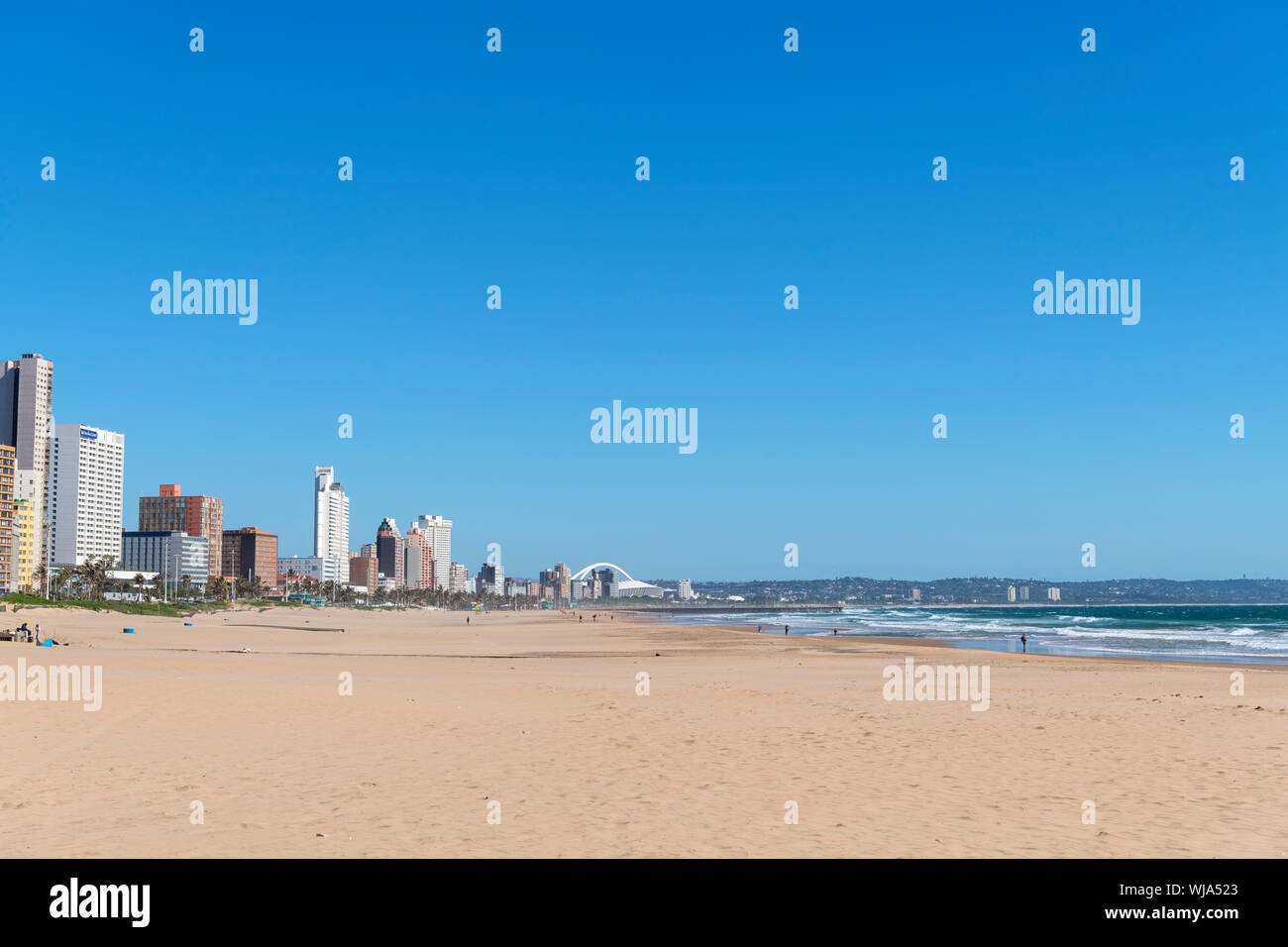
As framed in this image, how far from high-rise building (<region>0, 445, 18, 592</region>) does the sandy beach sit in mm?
158905

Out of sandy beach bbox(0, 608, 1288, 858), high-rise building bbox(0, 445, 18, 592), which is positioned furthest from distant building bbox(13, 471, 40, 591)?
sandy beach bbox(0, 608, 1288, 858)

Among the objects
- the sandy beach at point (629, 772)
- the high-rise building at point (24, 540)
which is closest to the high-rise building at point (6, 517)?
the high-rise building at point (24, 540)

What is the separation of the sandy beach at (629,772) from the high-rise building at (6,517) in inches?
6256

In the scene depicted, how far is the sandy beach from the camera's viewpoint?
Answer: 902 centimetres

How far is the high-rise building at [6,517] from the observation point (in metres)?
154

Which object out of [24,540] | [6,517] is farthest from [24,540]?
[6,517]

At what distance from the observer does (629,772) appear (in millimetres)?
12703

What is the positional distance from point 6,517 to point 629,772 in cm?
17826

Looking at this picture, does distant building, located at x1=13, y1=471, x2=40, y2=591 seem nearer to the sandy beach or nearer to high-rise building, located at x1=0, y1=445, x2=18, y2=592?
high-rise building, located at x1=0, y1=445, x2=18, y2=592

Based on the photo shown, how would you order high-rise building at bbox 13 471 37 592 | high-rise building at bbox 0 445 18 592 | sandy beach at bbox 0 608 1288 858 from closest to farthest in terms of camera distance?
sandy beach at bbox 0 608 1288 858 → high-rise building at bbox 0 445 18 592 → high-rise building at bbox 13 471 37 592

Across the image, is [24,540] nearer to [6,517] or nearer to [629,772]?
[6,517]

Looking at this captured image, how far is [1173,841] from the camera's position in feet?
30.1
